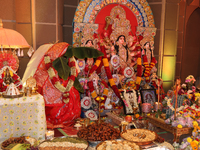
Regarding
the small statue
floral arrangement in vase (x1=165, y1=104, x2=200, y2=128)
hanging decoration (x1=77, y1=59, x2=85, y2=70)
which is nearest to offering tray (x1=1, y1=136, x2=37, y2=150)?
the small statue

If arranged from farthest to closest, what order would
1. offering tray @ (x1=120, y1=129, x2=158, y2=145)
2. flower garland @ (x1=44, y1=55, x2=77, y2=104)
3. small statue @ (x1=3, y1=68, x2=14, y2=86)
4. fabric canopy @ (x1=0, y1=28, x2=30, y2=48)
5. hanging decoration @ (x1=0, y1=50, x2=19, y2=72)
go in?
flower garland @ (x1=44, y1=55, x2=77, y2=104), hanging decoration @ (x1=0, y1=50, x2=19, y2=72), small statue @ (x1=3, y1=68, x2=14, y2=86), fabric canopy @ (x1=0, y1=28, x2=30, y2=48), offering tray @ (x1=120, y1=129, x2=158, y2=145)

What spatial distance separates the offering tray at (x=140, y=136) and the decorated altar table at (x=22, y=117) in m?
1.28

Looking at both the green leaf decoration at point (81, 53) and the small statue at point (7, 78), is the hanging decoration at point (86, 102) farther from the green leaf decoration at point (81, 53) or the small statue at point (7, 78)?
the small statue at point (7, 78)

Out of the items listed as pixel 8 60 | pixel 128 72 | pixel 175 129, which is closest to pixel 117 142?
pixel 175 129

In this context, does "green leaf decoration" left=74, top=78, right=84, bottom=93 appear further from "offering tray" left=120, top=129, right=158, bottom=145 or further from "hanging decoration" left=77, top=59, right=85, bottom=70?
"offering tray" left=120, top=129, right=158, bottom=145

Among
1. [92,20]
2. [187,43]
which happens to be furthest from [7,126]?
[187,43]

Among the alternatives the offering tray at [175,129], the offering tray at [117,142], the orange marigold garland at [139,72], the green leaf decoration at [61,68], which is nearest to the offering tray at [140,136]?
the offering tray at [117,142]

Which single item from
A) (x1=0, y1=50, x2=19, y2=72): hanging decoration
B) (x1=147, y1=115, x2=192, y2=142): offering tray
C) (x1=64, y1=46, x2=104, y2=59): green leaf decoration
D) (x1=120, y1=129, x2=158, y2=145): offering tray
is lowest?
(x1=147, y1=115, x2=192, y2=142): offering tray

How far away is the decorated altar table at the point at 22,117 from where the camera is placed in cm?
305

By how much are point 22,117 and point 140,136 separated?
1743mm

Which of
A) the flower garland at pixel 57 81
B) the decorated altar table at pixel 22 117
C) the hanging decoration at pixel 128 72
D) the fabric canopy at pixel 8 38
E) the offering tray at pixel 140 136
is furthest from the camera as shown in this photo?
the hanging decoration at pixel 128 72

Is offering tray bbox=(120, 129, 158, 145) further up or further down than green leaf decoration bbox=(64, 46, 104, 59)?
further down

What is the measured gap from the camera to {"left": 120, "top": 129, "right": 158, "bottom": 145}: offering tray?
A: 2.79 m

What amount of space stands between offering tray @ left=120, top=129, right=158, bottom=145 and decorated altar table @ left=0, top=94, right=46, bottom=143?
1.28 m
